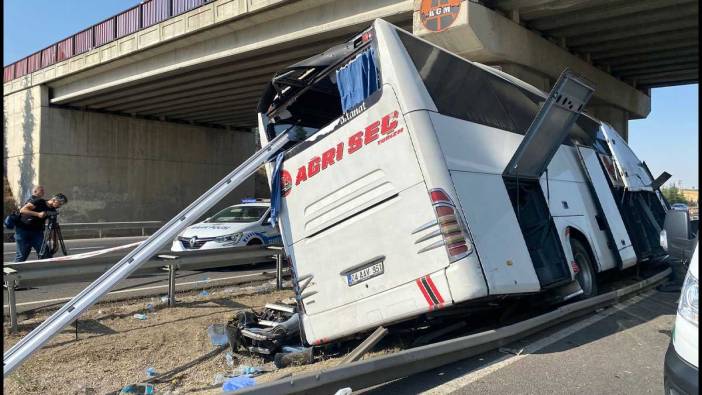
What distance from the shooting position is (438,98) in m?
4.88

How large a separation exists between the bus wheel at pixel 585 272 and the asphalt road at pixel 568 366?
68 centimetres

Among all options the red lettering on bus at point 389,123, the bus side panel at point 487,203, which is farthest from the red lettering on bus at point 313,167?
the bus side panel at point 487,203

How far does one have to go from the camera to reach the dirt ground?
4.66 m

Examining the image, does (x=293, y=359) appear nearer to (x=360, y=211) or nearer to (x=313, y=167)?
(x=360, y=211)

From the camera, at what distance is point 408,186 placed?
457 centimetres

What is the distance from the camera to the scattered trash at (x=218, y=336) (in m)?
5.93

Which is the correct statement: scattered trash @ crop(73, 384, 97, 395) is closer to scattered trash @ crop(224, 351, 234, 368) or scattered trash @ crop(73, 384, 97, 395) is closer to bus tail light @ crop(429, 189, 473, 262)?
scattered trash @ crop(224, 351, 234, 368)

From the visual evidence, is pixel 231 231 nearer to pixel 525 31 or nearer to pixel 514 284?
pixel 514 284

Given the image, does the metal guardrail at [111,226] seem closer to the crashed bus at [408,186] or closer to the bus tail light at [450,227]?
the crashed bus at [408,186]

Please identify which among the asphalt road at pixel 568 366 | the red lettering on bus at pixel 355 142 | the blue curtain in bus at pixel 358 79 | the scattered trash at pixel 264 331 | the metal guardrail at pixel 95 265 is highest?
the blue curtain in bus at pixel 358 79

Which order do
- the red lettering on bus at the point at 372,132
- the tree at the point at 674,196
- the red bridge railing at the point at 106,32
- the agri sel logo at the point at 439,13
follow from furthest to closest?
the tree at the point at 674,196 → the red bridge railing at the point at 106,32 → the agri sel logo at the point at 439,13 → the red lettering on bus at the point at 372,132

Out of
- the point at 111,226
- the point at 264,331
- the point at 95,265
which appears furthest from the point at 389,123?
the point at 111,226

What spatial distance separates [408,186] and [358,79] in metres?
1.22

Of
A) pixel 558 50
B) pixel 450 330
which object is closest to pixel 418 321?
pixel 450 330
